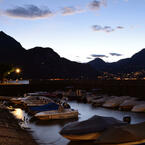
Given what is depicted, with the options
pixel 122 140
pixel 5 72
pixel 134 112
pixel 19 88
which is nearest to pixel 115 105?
pixel 134 112

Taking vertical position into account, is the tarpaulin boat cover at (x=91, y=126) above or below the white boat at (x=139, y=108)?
above

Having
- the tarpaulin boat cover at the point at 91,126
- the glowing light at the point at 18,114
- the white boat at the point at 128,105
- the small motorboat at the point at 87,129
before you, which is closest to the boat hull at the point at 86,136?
the small motorboat at the point at 87,129

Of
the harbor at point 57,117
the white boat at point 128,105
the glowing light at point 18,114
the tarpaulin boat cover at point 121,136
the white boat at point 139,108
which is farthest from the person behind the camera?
the white boat at point 128,105

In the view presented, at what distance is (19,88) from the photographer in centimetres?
7588

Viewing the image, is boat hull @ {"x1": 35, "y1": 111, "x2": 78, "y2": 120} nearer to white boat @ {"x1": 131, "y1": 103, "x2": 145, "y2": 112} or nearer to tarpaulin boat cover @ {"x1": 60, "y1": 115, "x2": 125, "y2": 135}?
tarpaulin boat cover @ {"x1": 60, "y1": 115, "x2": 125, "y2": 135}

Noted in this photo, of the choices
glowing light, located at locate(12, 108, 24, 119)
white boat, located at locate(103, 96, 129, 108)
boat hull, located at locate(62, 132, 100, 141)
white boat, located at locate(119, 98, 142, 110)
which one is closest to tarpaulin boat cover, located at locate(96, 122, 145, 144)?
boat hull, located at locate(62, 132, 100, 141)

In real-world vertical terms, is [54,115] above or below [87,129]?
below

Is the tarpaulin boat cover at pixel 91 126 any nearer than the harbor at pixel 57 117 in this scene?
Yes

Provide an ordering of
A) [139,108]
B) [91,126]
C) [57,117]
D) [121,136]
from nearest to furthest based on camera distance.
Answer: [121,136] < [91,126] < [57,117] < [139,108]

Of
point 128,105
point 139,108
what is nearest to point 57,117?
point 139,108

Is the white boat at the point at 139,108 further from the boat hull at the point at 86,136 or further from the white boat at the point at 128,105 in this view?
the boat hull at the point at 86,136

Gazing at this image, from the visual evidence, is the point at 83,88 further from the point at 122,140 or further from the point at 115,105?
the point at 122,140

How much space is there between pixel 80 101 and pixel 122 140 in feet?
138

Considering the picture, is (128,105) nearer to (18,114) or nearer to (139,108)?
(139,108)
